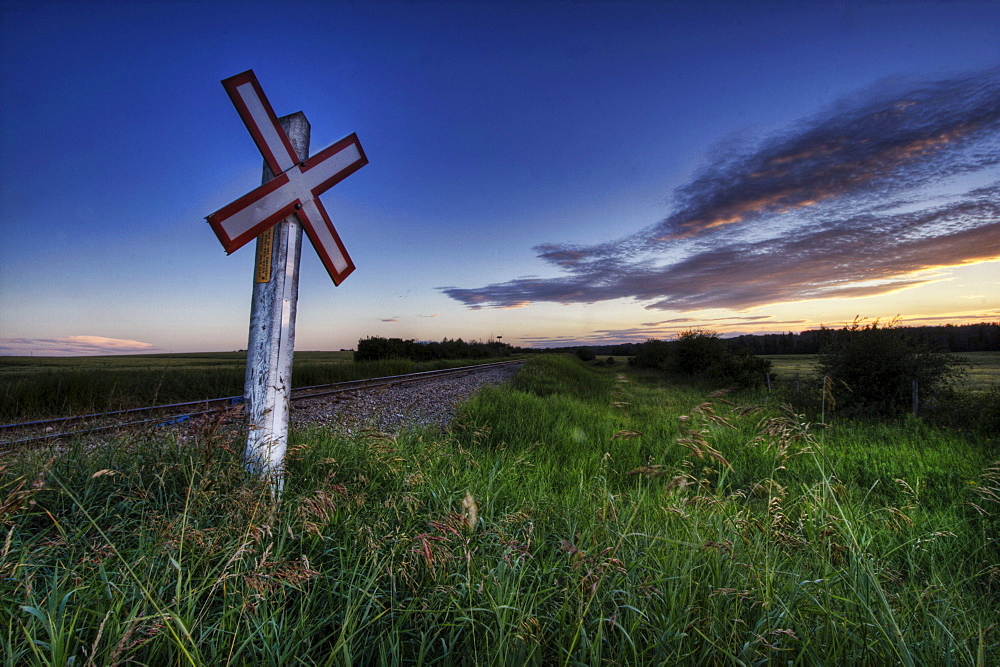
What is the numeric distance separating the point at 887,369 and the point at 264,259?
15.7m

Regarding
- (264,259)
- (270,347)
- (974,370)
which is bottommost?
(974,370)

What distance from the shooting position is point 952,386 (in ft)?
36.4

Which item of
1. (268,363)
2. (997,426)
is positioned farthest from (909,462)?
(268,363)

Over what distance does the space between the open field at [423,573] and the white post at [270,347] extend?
0.69 ft

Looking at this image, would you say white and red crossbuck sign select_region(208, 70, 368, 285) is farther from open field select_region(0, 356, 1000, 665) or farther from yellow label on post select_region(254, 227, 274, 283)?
open field select_region(0, 356, 1000, 665)

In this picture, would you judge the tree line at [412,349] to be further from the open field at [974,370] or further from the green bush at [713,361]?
the open field at [974,370]

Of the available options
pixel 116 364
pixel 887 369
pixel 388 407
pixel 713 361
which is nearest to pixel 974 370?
pixel 713 361

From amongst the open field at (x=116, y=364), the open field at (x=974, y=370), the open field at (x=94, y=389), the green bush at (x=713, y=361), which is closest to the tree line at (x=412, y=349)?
the open field at (x=116, y=364)

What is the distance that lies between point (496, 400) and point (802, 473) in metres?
5.42

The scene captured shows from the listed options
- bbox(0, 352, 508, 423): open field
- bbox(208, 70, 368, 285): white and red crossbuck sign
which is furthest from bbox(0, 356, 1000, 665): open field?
bbox(0, 352, 508, 423): open field

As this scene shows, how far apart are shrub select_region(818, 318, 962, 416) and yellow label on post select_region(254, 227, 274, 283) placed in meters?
14.9

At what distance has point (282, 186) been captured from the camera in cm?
272

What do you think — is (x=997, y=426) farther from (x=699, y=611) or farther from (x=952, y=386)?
(x=699, y=611)

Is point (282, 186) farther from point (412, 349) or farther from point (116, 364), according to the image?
point (412, 349)
